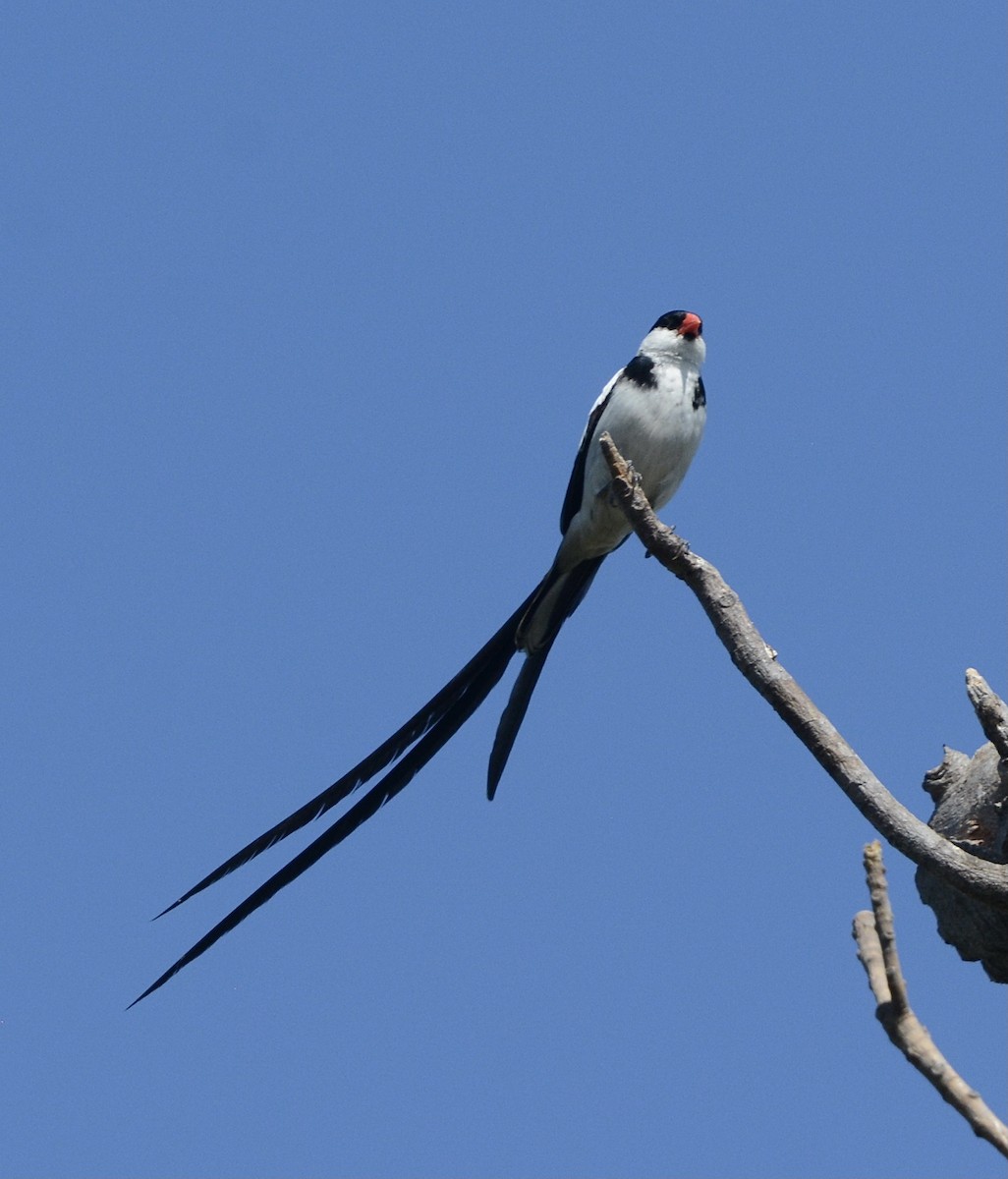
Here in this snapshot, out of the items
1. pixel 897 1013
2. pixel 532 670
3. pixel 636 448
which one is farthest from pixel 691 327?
pixel 897 1013

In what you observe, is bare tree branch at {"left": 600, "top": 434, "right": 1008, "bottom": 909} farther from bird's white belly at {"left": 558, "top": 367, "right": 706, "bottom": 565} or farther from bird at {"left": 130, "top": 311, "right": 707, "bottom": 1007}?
bird's white belly at {"left": 558, "top": 367, "right": 706, "bottom": 565}

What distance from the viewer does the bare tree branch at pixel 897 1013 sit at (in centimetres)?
177

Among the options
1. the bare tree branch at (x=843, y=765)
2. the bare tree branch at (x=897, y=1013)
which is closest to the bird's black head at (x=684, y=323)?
the bare tree branch at (x=843, y=765)

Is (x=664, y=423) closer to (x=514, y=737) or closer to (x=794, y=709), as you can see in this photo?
(x=514, y=737)

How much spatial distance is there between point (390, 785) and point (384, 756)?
74 mm

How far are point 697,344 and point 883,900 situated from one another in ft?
8.44

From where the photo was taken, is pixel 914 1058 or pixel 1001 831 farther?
pixel 1001 831

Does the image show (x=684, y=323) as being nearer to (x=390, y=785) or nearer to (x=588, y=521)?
(x=588, y=521)

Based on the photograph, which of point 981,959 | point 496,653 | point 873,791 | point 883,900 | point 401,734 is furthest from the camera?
point 496,653

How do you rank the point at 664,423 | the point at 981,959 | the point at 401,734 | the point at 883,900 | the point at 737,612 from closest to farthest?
the point at 883,900
the point at 737,612
the point at 981,959
the point at 401,734
the point at 664,423

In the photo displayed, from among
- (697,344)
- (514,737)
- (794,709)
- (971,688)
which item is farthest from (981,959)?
(697,344)

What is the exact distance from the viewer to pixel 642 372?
4059 millimetres

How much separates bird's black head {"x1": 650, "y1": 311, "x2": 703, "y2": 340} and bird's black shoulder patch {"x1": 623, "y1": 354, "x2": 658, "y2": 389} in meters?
0.13

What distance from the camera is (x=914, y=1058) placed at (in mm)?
1816
